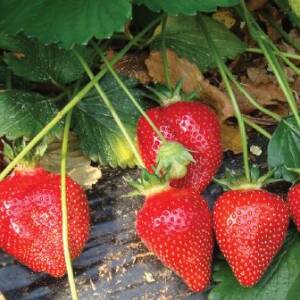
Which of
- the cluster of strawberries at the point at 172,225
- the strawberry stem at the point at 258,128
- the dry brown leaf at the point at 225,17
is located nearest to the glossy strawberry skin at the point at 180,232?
the cluster of strawberries at the point at 172,225

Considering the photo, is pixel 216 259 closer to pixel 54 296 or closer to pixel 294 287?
pixel 294 287

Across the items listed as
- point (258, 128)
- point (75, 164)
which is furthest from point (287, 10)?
point (75, 164)

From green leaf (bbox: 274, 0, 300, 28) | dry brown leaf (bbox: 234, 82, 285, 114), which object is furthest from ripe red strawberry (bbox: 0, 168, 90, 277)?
green leaf (bbox: 274, 0, 300, 28)

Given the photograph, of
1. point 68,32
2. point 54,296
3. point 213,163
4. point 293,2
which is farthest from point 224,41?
point 54,296

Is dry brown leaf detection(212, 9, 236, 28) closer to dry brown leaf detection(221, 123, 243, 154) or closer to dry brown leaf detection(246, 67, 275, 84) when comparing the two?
dry brown leaf detection(246, 67, 275, 84)

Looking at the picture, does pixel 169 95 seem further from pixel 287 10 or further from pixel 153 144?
pixel 287 10

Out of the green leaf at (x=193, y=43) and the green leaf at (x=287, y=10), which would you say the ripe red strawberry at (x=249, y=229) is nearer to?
the green leaf at (x=193, y=43)
